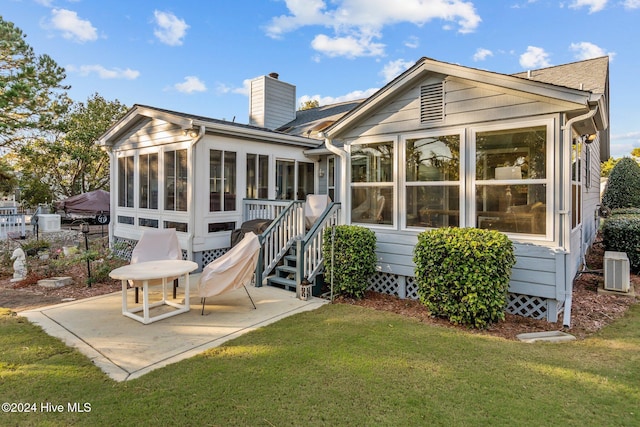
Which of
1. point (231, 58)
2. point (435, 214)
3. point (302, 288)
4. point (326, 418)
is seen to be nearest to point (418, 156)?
point (435, 214)

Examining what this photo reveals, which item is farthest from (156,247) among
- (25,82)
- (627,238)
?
(25,82)

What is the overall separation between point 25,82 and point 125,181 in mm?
6836

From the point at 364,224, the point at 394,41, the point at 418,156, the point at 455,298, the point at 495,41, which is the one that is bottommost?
the point at 455,298

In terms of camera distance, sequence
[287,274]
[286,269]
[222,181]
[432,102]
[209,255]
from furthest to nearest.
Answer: [222,181] < [209,255] < [287,274] < [286,269] < [432,102]

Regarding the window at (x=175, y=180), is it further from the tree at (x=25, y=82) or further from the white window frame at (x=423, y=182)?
the tree at (x=25, y=82)

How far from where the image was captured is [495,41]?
13641 mm

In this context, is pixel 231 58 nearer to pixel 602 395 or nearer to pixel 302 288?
pixel 302 288

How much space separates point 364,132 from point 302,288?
2858 millimetres

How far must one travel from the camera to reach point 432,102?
17.5ft

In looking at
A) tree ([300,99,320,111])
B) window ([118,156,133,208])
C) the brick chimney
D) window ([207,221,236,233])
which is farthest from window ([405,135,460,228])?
tree ([300,99,320,111])

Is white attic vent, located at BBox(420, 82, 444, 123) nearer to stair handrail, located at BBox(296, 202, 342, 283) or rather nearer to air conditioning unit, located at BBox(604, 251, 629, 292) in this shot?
stair handrail, located at BBox(296, 202, 342, 283)

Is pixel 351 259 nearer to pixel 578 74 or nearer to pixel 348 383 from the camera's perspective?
pixel 348 383

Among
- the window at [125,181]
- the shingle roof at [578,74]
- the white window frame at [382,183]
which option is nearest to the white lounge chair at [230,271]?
the white window frame at [382,183]

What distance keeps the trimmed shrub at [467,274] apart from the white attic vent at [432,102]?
185 centimetres
